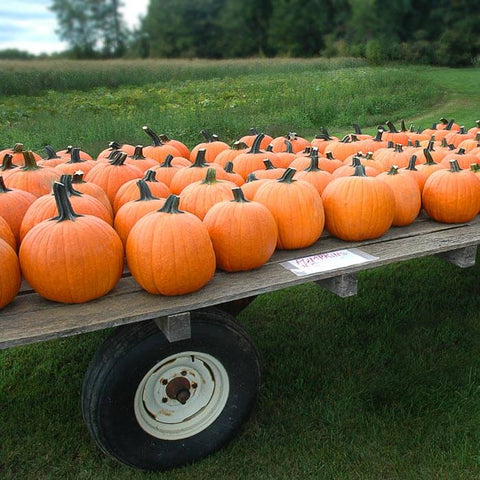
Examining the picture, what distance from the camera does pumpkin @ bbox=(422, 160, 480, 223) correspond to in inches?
113

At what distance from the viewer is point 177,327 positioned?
2039mm

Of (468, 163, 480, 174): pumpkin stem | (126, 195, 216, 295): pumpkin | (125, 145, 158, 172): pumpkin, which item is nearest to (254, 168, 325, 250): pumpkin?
(126, 195, 216, 295): pumpkin

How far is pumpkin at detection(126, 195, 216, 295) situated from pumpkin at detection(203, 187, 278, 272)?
144 mm

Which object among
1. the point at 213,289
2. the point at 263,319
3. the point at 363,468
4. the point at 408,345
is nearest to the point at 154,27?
the point at 263,319

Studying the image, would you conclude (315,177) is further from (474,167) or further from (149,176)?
(474,167)

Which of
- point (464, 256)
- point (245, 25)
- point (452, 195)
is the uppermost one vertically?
point (245, 25)

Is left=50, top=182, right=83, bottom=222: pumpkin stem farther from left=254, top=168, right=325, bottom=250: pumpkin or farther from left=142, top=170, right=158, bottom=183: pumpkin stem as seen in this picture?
left=254, top=168, right=325, bottom=250: pumpkin

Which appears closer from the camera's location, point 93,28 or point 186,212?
point 186,212

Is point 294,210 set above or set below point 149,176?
below

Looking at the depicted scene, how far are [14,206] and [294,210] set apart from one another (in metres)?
1.28

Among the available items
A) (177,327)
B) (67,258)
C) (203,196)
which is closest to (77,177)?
(203,196)

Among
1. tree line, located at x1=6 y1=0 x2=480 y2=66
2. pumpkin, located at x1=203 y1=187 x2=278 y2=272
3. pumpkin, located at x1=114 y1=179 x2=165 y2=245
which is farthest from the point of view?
tree line, located at x1=6 y1=0 x2=480 y2=66

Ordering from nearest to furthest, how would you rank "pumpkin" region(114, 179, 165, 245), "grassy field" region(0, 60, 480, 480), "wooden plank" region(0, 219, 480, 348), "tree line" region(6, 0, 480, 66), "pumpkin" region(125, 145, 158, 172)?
"wooden plank" region(0, 219, 480, 348) < "pumpkin" region(114, 179, 165, 245) < "grassy field" region(0, 60, 480, 480) < "pumpkin" region(125, 145, 158, 172) < "tree line" region(6, 0, 480, 66)

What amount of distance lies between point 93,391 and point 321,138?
10.4 ft
